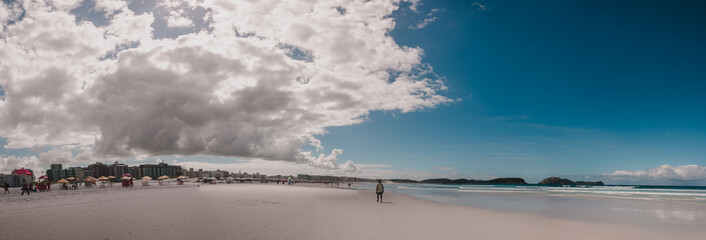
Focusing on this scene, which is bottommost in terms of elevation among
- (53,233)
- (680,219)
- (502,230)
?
(680,219)

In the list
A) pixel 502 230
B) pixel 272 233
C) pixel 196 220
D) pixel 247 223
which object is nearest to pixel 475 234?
pixel 502 230

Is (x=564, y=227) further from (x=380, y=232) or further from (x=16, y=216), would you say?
(x=16, y=216)

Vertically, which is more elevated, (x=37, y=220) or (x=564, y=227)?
(x=37, y=220)

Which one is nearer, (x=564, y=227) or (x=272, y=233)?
(x=272, y=233)

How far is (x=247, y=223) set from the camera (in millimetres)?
13453

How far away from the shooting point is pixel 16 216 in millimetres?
15680

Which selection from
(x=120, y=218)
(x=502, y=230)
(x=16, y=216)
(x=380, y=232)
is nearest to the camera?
(x=380, y=232)

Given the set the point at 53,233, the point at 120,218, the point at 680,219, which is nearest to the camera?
the point at 53,233

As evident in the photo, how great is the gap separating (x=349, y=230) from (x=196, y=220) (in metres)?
7.26

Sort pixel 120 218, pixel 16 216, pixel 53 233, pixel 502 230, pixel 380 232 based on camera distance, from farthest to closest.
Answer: pixel 16 216, pixel 120 218, pixel 502 230, pixel 380 232, pixel 53 233

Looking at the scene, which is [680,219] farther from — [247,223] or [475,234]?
[247,223]

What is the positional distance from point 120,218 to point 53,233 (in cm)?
363

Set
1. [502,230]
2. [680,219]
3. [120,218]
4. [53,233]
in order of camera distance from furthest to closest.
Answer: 1. [680,219]
2. [120,218]
3. [502,230]
4. [53,233]

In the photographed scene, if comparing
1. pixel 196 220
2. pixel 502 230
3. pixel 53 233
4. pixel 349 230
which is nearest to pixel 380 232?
pixel 349 230
